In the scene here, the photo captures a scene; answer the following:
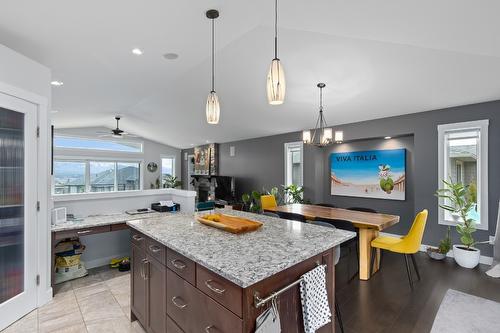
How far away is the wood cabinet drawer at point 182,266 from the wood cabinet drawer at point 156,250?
0.31 ft

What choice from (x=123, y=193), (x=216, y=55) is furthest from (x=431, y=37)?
(x=123, y=193)

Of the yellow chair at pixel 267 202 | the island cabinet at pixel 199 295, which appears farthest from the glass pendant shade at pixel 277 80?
the yellow chair at pixel 267 202

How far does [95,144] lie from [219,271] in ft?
30.9

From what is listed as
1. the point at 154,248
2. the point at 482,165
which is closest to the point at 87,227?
the point at 154,248

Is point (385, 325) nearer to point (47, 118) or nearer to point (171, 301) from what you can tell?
point (171, 301)

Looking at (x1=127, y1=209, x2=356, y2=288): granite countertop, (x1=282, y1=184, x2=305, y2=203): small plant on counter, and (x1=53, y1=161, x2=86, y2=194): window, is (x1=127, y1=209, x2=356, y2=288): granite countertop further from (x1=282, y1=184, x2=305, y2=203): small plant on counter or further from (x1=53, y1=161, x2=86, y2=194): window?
(x1=53, y1=161, x2=86, y2=194): window

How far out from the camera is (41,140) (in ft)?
8.55

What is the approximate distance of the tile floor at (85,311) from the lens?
2221mm

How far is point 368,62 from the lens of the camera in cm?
312

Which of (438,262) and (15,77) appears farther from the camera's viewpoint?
(438,262)

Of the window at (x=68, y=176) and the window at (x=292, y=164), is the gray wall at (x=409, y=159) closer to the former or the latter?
the window at (x=292, y=164)

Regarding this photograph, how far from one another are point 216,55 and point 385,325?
11.9 feet

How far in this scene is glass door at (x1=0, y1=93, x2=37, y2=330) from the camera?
2.29 metres

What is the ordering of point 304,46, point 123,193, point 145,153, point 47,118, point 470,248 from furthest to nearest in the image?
point 145,153, point 123,193, point 470,248, point 304,46, point 47,118
